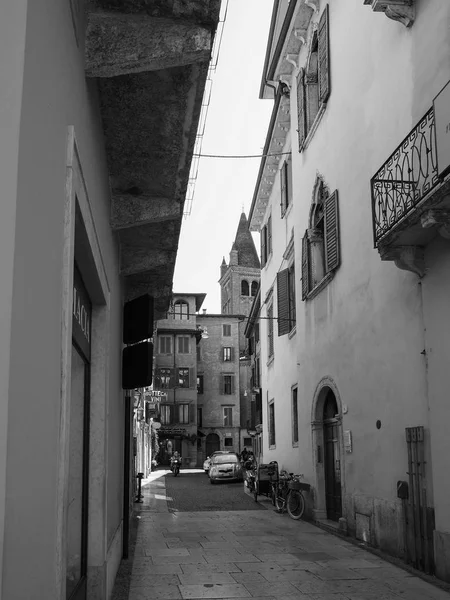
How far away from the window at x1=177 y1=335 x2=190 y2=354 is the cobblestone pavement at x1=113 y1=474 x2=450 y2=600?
49.7 metres

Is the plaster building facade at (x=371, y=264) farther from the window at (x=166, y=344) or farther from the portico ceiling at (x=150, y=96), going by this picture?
the window at (x=166, y=344)

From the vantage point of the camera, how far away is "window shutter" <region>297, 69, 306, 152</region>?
1730cm

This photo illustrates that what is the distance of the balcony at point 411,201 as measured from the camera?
845 cm

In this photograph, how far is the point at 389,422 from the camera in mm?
11188

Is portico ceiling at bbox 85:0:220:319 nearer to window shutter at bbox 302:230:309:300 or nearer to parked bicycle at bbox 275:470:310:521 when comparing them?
A: window shutter at bbox 302:230:309:300

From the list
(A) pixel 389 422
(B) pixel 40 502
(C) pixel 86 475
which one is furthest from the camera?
(A) pixel 389 422

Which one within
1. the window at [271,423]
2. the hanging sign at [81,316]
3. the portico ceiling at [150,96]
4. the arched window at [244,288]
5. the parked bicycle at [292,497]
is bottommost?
the parked bicycle at [292,497]

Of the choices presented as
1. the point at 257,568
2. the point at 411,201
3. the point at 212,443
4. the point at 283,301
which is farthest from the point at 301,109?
the point at 212,443

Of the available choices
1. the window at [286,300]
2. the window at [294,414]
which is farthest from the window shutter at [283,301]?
the window at [294,414]

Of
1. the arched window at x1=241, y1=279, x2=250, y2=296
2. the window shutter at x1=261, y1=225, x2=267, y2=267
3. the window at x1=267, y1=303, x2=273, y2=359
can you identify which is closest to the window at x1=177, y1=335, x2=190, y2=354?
the arched window at x1=241, y1=279, x2=250, y2=296

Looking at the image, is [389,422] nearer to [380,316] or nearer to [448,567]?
[380,316]

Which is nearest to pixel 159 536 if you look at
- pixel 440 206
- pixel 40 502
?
pixel 440 206

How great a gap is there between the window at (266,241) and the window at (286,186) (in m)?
4.00

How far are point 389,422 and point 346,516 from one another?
2.94m
